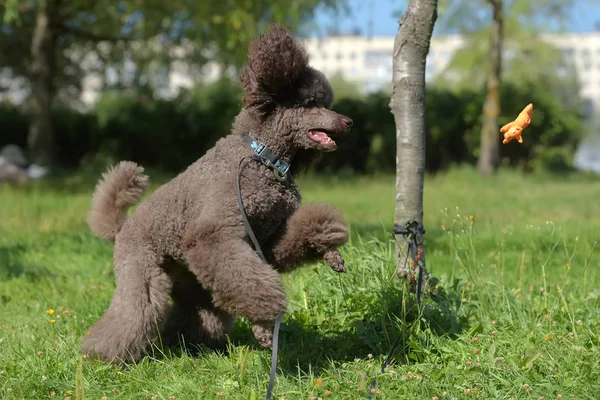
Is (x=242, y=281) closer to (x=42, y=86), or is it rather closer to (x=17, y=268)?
(x=17, y=268)

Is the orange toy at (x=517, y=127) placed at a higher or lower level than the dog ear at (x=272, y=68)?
lower

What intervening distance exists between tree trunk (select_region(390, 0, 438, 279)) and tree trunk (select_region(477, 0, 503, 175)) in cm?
1158

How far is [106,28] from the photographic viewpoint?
16469mm

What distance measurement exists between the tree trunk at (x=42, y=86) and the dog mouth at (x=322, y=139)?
Result: 13.0 meters

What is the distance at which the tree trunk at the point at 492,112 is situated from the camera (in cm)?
1547

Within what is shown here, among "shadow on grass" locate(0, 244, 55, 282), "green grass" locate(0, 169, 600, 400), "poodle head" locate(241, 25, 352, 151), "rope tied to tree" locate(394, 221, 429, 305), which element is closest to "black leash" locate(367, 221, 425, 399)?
"rope tied to tree" locate(394, 221, 429, 305)

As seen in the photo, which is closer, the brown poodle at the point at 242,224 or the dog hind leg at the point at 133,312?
the brown poodle at the point at 242,224

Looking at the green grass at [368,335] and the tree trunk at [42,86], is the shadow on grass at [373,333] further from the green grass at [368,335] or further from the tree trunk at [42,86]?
the tree trunk at [42,86]

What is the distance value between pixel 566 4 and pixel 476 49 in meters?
9.19

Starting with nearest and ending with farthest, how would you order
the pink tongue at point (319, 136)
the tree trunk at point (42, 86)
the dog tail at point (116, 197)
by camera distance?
the pink tongue at point (319, 136) → the dog tail at point (116, 197) → the tree trunk at point (42, 86)

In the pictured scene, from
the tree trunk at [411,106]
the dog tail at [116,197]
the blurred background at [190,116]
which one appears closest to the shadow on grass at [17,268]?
the dog tail at [116,197]

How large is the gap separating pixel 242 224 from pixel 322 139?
580 millimetres

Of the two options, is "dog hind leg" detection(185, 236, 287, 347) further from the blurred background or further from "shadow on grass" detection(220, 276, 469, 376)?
the blurred background

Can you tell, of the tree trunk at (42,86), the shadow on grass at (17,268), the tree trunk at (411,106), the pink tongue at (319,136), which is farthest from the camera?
the tree trunk at (42,86)
